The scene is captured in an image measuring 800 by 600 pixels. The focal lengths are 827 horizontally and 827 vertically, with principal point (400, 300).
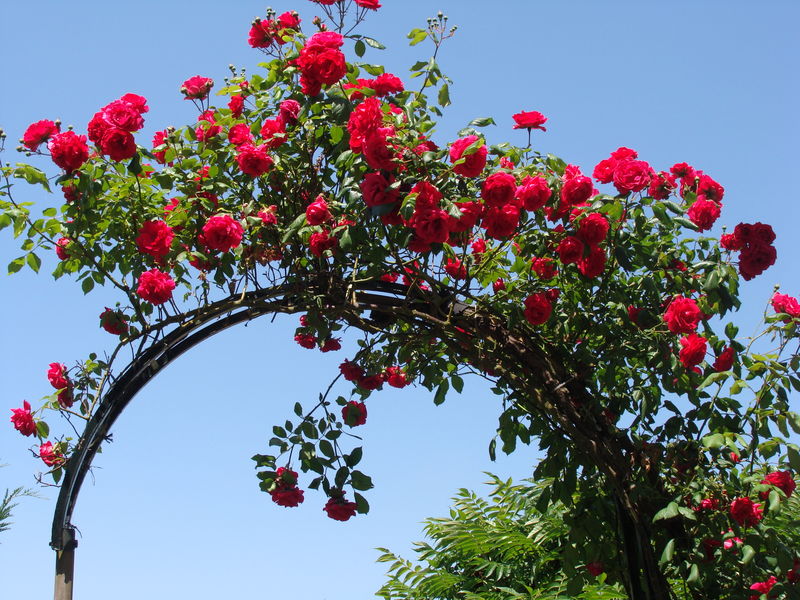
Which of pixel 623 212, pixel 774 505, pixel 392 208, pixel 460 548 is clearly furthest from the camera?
pixel 460 548

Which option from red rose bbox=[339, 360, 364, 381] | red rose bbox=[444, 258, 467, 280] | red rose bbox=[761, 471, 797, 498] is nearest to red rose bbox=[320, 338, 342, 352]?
red rose bbox=[339, 360, 364, 381]

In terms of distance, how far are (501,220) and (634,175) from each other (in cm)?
50

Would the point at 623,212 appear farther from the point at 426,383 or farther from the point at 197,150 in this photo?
the point at 197,150

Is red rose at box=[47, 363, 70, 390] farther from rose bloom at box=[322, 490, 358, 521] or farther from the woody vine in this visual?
rose bloom at box=[322, 490, 358, 521]

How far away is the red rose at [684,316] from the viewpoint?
8.75 feet

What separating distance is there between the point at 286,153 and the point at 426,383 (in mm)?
1060

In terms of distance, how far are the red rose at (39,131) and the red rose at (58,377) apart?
0.88m

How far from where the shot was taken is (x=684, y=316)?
105 inches

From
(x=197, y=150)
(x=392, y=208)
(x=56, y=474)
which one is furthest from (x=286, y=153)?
(x=56, y=474)

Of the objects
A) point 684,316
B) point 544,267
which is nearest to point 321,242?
point 544,267

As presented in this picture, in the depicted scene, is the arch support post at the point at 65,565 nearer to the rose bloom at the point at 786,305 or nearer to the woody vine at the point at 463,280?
the woody vine at the point at 463,280

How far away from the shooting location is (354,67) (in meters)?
2.94

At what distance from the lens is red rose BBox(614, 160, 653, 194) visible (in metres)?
2.77

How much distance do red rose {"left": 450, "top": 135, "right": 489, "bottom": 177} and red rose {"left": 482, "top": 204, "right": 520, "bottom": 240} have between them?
152mm
